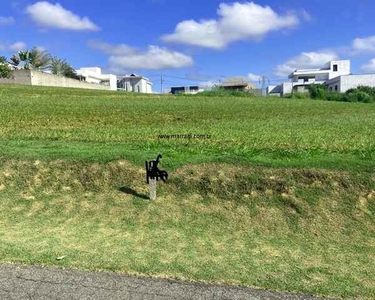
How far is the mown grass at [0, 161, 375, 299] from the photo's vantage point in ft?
12.1

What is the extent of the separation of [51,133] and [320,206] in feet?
20.8

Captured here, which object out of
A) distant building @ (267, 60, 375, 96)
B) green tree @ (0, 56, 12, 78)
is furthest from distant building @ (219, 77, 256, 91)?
green tree @ (0, 56, 12, 78)

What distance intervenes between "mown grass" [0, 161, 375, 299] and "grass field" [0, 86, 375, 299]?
0.04ft

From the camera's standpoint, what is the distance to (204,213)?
496cm

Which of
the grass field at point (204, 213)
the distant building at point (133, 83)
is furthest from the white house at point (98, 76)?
the grass field at point (204, 213)

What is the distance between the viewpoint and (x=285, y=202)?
5.04 metres

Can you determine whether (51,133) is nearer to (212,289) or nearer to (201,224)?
(201,224)

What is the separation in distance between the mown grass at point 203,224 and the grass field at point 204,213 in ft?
0.04

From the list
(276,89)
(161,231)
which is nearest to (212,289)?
(161,231)

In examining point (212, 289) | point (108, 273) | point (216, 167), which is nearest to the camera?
point (212, 289)

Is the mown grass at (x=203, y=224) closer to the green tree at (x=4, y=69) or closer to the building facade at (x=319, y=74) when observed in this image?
the green tree at (x=4, y=69)

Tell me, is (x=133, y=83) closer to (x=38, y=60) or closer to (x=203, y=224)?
(x=38, y=60)

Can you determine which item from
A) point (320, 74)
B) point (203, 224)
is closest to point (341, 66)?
point (320, 74)

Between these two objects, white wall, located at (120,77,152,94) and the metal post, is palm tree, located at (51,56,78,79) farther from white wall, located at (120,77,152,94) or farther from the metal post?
the metal post
